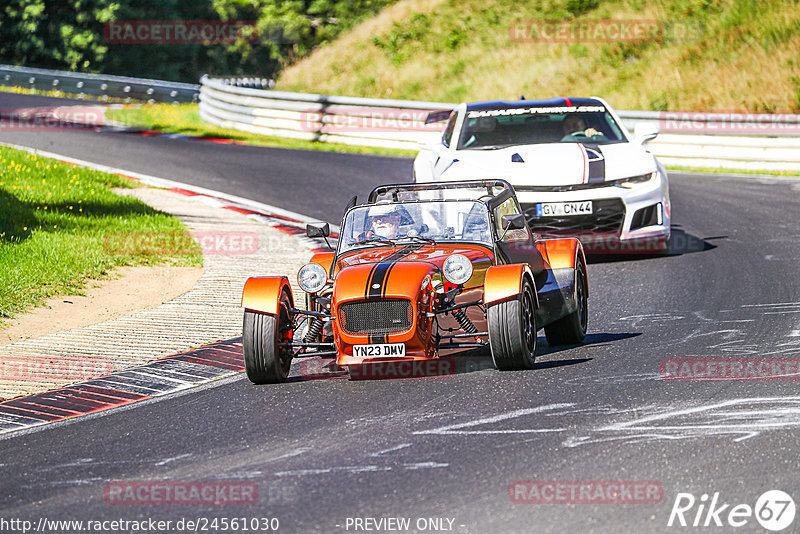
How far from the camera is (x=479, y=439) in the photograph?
20.6 ft

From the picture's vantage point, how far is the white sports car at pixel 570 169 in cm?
1207

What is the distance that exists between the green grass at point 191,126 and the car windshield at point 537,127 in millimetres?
9781

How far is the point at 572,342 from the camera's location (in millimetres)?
9070

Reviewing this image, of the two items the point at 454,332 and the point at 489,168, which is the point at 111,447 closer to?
the point at 454,332

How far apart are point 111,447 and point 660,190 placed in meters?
7.52

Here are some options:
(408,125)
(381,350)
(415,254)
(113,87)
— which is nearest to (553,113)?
(415,254)

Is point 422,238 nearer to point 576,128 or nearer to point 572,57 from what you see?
Result: point 576,128

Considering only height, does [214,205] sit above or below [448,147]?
below

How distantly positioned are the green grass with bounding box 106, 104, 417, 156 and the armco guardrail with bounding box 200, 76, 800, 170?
264 mm

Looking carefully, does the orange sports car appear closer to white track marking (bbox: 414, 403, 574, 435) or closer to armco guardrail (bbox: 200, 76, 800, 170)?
white track marking (bbox: 414, 403, 574, 435)

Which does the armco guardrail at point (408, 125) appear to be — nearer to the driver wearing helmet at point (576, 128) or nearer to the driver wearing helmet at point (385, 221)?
the driver wearing helmet at point (576, 128)

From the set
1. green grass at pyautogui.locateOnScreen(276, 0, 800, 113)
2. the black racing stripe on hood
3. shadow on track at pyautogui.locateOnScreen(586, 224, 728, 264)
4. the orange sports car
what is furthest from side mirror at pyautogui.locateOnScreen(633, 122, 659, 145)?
green grass at pyautogui.locateOnScreen(276, 0, 800, 113)

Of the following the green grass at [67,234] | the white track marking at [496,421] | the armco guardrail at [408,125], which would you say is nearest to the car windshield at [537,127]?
the green grass at [67,234]

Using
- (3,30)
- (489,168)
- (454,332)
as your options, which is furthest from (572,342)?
(3,30)
